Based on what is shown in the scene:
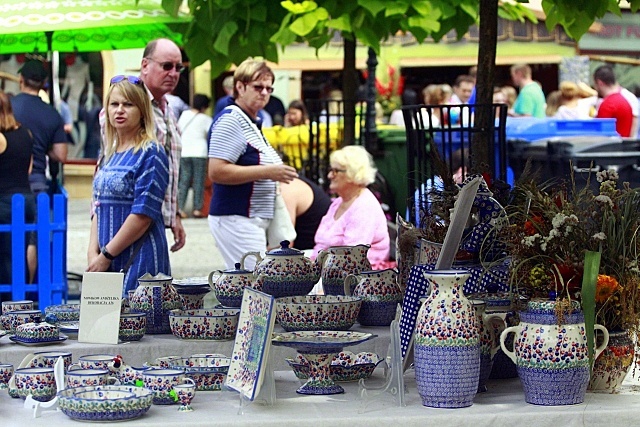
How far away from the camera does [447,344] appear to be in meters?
2.80

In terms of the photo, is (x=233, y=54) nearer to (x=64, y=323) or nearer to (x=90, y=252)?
(x=90, y=252)

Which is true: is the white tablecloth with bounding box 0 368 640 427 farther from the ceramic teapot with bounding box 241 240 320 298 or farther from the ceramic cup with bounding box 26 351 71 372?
the ceramic teapot with bounding box 241 240 320 298

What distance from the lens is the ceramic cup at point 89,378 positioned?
2.87m

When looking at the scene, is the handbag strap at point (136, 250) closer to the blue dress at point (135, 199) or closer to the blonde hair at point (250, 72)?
the blue dress at point (135, 199)

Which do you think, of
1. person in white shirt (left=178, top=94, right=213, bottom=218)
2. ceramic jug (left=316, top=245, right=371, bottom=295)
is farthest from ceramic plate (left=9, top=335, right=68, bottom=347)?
person in white shirt (left=178, top=94, right=213, bottom=218)

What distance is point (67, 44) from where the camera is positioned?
900cm

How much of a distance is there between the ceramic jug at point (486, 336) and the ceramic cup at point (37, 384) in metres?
1.07

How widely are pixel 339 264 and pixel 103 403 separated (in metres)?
1.33

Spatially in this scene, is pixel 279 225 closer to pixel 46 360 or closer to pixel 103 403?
pixel 46 360

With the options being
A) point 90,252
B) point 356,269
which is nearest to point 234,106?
point 90,252

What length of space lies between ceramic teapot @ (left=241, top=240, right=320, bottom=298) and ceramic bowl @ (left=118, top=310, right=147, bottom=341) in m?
0.40

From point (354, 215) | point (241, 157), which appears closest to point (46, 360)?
point (241, 157)

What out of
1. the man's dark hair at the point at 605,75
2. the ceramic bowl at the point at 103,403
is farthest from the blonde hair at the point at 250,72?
the man's dark hair at the point at 605,75

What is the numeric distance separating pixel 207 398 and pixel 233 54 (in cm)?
354
